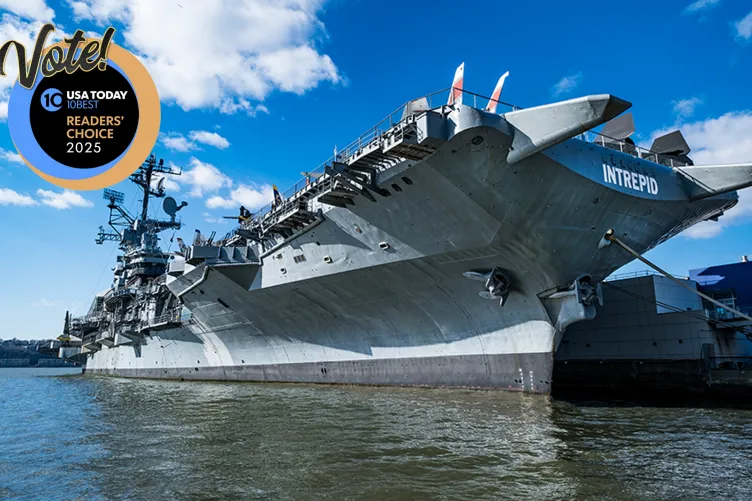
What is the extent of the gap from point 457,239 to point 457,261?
0.79 meters

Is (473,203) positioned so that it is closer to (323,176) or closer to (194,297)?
(323,176)

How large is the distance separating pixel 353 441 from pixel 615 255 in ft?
29.5

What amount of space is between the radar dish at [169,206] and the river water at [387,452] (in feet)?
59.5

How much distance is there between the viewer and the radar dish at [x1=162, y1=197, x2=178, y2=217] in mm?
27891

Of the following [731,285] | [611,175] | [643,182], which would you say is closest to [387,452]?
[611,175]

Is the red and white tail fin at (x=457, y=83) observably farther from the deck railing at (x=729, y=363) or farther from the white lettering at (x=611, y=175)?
the deck railing at (x=729, y=363)

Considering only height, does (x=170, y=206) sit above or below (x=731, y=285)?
above

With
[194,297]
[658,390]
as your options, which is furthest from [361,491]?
[194,297]

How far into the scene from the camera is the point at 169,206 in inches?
1106

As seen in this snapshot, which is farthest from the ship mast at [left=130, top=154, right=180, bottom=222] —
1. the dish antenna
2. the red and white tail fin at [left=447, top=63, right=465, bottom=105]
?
the red and white tail fin at [left=447, top=63, right=465, bottom=105]

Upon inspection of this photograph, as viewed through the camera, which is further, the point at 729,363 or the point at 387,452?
the point at 729,363

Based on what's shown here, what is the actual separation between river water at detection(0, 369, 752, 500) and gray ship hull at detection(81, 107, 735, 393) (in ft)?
7.77

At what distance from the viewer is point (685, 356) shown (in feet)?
48.5

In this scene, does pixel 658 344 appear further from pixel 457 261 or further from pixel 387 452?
pixel 387 452
